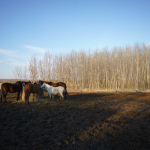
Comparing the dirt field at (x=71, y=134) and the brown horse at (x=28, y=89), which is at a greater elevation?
the brown horse at (x=28, y=89)

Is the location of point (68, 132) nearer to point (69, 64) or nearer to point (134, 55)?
Answer: point (69, 64)

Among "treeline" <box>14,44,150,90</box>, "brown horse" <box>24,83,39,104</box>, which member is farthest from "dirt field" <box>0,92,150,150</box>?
"treeline" <box>14,44,150,90</box>

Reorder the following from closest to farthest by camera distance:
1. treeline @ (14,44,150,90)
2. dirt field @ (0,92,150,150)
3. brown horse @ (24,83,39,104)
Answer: dirt field @ (0,92,150,150)
brown horse @ (24,83,39,104)
treeline @ (14,44,150,90)

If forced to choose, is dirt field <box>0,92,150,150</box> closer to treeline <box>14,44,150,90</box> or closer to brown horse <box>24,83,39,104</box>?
brown horse <box>24,83,39,104</box>

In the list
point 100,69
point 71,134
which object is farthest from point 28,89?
point 100,69

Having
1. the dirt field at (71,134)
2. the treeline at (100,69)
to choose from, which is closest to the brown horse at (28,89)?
the dirt field at (71,134)

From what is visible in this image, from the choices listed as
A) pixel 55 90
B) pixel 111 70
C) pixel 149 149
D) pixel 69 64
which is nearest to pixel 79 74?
pixel 69 64

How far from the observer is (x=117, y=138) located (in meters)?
3.21

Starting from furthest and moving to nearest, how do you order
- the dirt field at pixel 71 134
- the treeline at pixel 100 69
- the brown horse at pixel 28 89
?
the treeline at pixel 100 69, the brown horse at pixel 28 89, the dirt field at pixel 71 134

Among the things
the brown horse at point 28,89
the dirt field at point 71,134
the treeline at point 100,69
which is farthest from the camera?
the treeline at point 100,69

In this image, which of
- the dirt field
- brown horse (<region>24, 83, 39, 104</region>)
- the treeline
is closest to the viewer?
the dirt field

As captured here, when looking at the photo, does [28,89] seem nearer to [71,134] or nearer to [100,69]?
[71,134]

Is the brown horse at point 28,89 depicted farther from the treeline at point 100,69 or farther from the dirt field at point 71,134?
the treeline at point 100,69

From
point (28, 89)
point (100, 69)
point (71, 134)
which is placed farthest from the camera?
A: point (100, 69)
